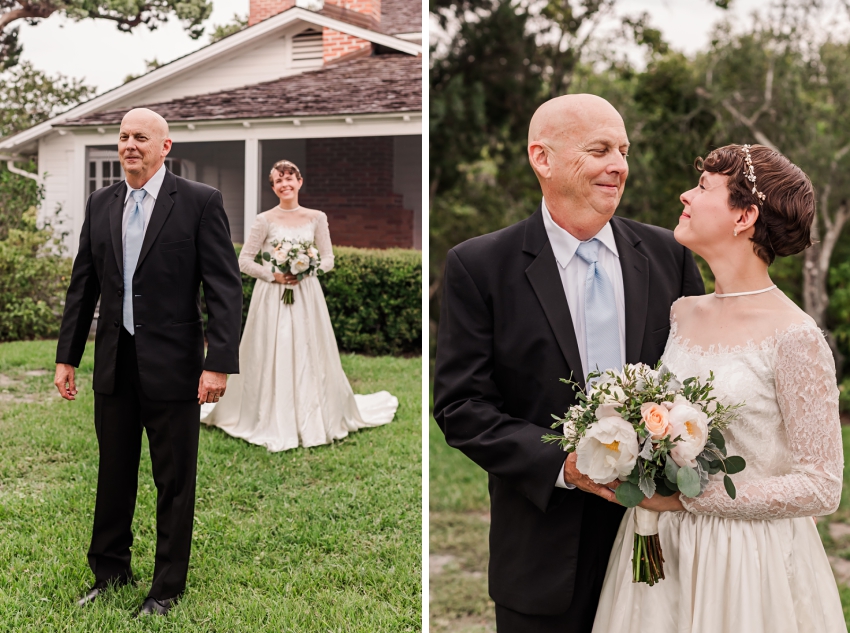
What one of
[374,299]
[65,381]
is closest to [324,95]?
[374,299]

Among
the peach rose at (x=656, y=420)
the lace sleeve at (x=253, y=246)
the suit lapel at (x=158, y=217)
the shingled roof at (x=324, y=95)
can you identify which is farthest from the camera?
the lace sleeve at (x=253, y=246)

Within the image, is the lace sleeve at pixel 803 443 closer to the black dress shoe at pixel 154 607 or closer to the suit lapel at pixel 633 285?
the suit lapel at pixel 633 285

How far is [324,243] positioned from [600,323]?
3.93 meters

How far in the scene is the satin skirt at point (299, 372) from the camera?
233 inches

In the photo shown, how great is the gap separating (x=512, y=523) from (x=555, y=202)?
3.32 feet

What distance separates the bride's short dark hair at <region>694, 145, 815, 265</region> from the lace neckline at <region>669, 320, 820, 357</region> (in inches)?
10.1

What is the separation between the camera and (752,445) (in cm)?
216

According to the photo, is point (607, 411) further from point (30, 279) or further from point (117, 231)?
point (30, 279)

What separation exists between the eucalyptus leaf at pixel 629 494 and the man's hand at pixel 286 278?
4354mm

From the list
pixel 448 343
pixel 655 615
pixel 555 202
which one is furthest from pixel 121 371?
pixel 655 615

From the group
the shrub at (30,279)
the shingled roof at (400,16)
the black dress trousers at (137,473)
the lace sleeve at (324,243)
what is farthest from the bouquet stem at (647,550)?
the shingled roof at (400,16)

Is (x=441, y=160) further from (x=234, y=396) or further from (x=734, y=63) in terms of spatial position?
(x=234, y=396)

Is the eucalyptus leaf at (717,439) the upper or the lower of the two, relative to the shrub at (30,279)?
lower

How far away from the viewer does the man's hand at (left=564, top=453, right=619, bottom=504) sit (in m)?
2.07
